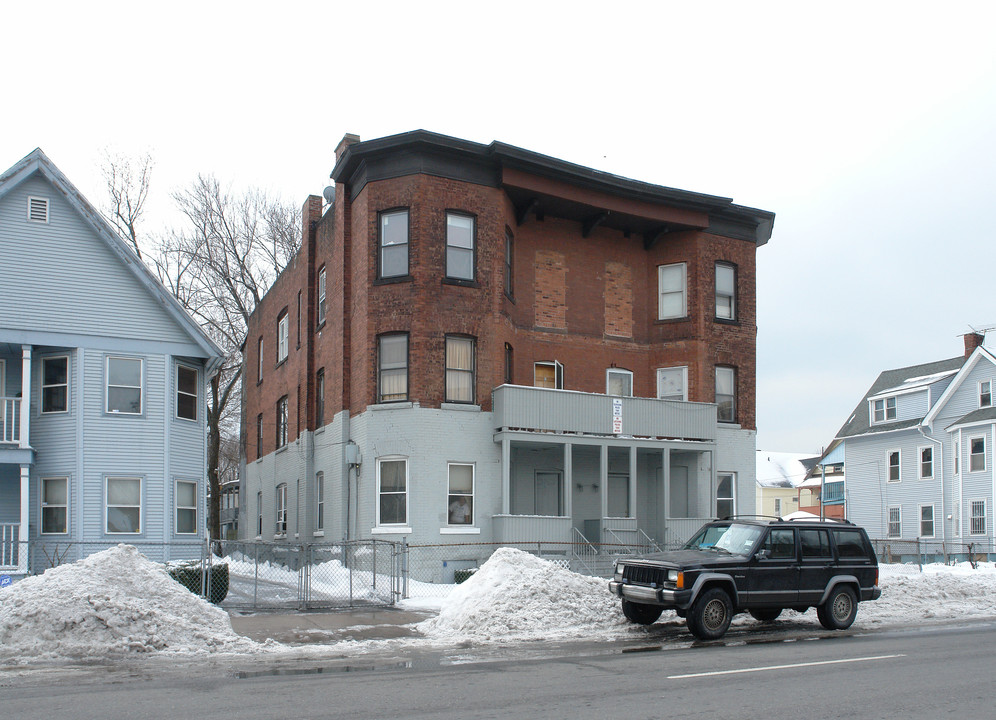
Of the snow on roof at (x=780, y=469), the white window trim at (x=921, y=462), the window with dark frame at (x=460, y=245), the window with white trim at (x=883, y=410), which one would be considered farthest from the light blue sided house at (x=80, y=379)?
the snow on roof at (x=780, y=469)

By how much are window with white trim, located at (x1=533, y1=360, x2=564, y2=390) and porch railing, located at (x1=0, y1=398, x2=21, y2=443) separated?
13.9 metres

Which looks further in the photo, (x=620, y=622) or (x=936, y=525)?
(x=936, y=525)

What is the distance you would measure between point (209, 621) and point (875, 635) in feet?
34.2

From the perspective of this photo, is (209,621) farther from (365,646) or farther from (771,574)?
(771,574)

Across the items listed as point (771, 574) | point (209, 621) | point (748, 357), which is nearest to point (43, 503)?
point (209, 621)

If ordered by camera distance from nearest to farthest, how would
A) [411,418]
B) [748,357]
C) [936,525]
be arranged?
[411,418]
[748,357]
[936,525]

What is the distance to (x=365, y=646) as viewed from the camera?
45.0 ft

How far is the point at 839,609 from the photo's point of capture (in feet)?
52.5

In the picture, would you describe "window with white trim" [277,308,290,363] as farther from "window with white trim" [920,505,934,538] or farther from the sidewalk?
"window with white trim" [920,505,934,538]

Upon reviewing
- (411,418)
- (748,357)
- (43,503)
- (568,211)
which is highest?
(568,211)

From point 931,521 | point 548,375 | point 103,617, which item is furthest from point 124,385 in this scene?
point 931,521

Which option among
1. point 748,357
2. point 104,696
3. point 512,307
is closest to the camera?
point 104,696

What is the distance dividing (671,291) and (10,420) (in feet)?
63.9

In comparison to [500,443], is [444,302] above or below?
above
